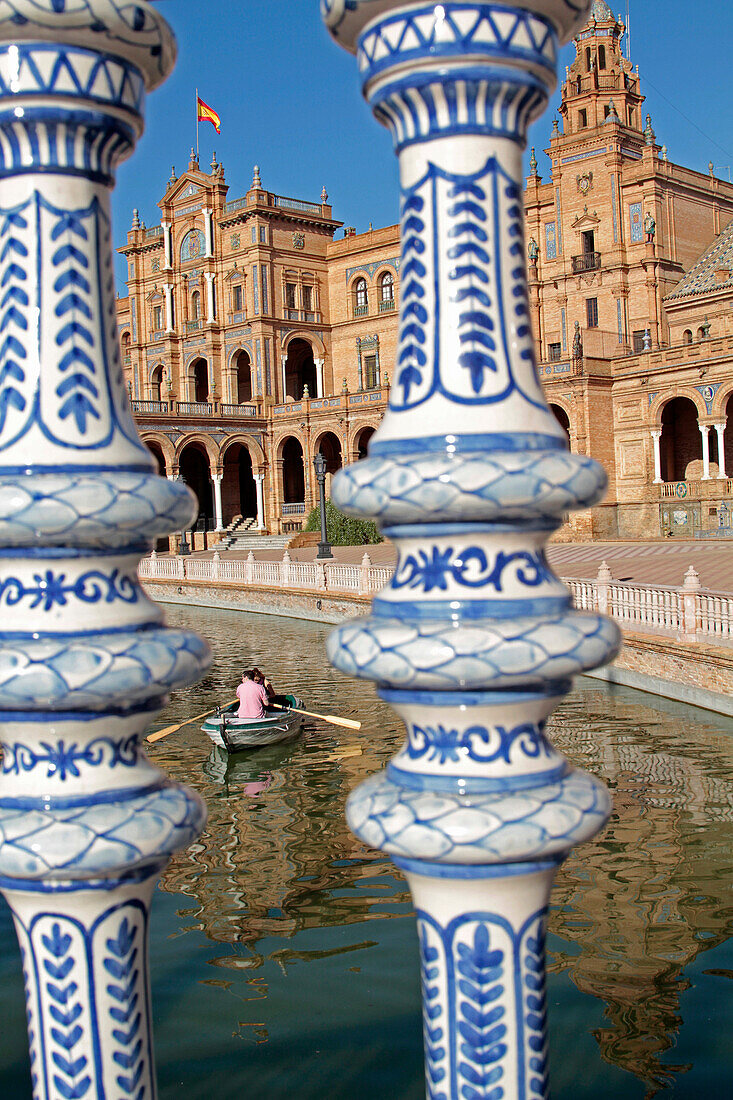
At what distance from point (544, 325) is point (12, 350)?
3857 cm

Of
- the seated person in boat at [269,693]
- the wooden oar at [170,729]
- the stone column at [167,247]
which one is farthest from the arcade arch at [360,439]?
the seated person in boat at [269,693]

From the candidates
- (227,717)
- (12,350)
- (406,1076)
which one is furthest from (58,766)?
(227,717)

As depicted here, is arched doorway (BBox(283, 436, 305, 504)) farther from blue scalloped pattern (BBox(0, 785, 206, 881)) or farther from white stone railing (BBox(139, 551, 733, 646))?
blue scalloped pattern (BBox(0, 785, 206, 881))

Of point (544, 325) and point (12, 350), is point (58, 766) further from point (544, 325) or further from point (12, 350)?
point (544, 325)

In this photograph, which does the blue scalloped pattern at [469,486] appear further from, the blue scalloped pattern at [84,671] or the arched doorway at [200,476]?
the arched doorway at [200,476]

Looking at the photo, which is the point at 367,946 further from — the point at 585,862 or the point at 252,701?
the point at 252,701

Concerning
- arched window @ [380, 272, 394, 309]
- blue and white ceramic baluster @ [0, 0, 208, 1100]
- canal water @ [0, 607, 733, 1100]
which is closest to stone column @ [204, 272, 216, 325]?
arched window @ [380, 272, 394, 309]

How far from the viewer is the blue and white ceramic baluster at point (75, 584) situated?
146 centimetres

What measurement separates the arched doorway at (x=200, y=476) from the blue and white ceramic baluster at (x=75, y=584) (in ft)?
144

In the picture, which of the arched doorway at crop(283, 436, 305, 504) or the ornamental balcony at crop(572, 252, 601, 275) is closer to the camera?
the ornamental balcony at crop(572, 252, 601, 275)

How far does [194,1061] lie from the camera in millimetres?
4312

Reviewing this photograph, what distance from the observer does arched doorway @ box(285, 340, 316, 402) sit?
4841cm

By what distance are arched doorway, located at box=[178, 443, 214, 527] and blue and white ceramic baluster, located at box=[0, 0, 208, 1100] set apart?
43.8 meters

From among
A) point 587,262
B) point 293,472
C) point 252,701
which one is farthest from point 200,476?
point 252,701
